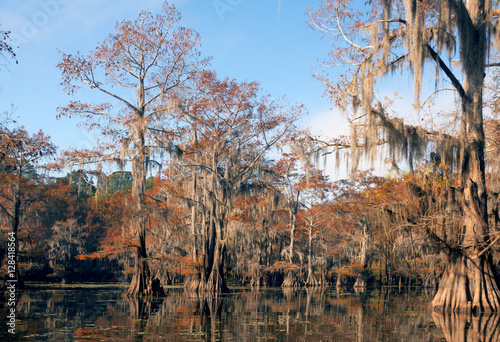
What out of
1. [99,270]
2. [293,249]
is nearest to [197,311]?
[293,249]

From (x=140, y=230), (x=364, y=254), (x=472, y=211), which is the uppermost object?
(x=472, y=211)

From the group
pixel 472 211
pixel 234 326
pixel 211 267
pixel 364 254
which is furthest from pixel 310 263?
pixel 234 326

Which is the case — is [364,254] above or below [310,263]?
above

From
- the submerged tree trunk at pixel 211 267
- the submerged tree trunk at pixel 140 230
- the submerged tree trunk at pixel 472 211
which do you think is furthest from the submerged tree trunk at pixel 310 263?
the submerged tree trunk at pixel 472 211

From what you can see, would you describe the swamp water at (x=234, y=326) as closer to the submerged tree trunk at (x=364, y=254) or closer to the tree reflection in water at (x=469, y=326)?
the tree reflection in water at (x=469, y=326)

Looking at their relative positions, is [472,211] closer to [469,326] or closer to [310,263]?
[469,326]

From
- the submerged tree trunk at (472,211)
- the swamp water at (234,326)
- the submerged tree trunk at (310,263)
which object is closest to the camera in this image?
the swamp water at (234,326)

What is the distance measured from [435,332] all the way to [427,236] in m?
4.43

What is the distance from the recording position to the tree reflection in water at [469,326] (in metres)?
7.51

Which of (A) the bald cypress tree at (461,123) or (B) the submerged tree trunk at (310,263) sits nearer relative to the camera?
(A) the bald cypress tree at (461,123)

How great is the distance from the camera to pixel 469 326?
29.6 ft

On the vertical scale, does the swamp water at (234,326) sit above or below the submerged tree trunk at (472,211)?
below

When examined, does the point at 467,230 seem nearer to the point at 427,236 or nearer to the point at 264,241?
the point at 427,236

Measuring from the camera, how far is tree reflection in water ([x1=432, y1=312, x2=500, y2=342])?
24.6 feet
